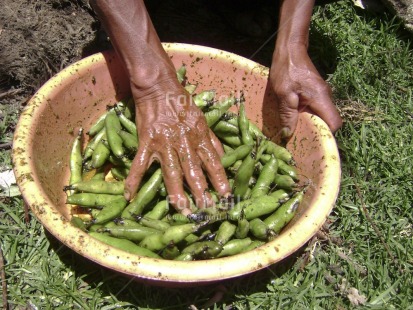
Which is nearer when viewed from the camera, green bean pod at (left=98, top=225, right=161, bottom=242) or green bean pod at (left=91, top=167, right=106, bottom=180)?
green bean pod at (left=98, top=225, right=161, bottom=242)

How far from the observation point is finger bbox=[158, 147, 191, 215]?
115 inches

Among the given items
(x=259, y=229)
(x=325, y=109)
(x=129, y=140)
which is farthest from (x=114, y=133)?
(x=325, y=109)

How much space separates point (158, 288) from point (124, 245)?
1.55 ft

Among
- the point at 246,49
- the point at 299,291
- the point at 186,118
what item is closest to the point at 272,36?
the point at 246,49

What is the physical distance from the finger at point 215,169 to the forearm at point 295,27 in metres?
0.86

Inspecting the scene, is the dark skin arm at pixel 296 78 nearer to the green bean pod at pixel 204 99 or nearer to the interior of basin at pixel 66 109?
the green bean pod at pixel 204 99

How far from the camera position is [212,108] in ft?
11.3

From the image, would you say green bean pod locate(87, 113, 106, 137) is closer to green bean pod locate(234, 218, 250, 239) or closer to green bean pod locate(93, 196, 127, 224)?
green bean pod locate(93, 196, 127, 224)

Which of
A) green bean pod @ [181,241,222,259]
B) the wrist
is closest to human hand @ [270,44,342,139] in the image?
the wrist

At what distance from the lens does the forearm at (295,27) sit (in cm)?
330

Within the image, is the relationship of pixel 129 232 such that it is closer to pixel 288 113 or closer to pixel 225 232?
pixel 225 232

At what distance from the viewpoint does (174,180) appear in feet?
9.56

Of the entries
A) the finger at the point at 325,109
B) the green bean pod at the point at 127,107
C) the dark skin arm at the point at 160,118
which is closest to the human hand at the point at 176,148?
the dark skin arm at the point at 160,118

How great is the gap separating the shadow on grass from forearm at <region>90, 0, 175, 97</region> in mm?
1115
